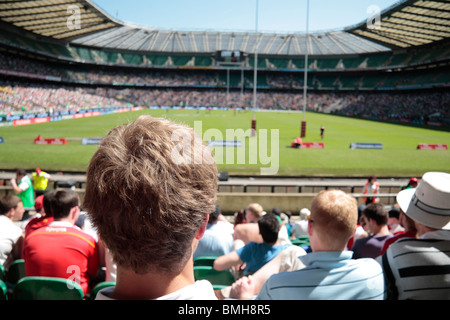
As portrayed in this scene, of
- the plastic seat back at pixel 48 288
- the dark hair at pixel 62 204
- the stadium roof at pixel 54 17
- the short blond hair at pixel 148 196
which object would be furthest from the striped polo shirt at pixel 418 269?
the stadium roof at pixel 54 17

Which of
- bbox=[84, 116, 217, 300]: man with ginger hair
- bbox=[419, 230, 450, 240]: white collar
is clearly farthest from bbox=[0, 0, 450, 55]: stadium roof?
bbox=[84, 116, 217, 300]: man with ginger hair

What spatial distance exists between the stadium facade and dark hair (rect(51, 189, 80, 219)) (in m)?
46.3

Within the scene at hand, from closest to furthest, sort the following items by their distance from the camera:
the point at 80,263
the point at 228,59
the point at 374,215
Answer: the point at 80,263 → the point at 374,215 → the point at 228,59

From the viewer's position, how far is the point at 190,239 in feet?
4.38

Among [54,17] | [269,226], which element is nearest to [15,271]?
[269,226]

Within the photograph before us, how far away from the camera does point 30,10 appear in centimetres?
4469

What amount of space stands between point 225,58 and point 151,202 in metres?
89.0

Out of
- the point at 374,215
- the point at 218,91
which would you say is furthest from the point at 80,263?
the point at 218,91

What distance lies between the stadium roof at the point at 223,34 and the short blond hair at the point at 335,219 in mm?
24077

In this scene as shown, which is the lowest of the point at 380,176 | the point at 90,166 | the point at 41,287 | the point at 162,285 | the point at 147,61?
the point at 380,176

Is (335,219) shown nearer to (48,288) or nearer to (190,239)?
(190,239)

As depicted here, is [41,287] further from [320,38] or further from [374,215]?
[320,38]

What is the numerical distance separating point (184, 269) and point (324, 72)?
91424 mm

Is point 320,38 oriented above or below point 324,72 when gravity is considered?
above
